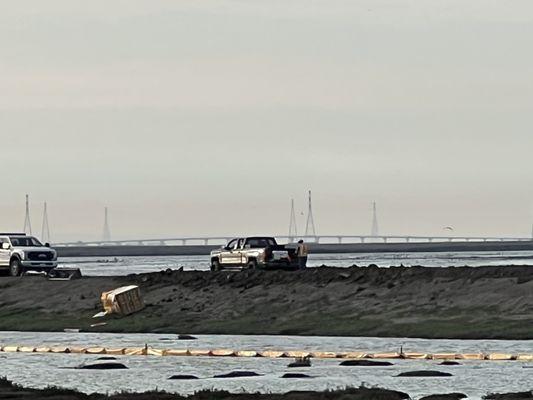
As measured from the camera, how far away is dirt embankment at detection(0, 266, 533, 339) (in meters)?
62.2

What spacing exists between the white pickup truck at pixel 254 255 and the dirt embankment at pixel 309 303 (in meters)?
8.16

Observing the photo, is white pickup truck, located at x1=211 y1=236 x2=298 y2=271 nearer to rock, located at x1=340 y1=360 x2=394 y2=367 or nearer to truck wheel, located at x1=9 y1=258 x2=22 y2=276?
truck wheel, located at x1=9 y1=258 x2=22 y2=276

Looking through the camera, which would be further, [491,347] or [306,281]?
[306,281]

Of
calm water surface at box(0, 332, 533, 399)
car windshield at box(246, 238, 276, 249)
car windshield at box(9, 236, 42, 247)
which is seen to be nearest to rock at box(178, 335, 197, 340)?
calm water surface at box(0, 332, 533, 399)

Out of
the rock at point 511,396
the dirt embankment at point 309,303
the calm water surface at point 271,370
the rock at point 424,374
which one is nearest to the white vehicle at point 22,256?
the dirt embankment at point 309,303

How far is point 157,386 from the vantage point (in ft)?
139

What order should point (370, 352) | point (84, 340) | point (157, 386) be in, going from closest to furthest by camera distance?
point (157, 386)
point (370, 352)
point (84, 340)

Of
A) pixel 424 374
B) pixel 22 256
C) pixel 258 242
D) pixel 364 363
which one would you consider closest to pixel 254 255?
pixel 258 242

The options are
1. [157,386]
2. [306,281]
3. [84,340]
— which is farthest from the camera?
[306,281]

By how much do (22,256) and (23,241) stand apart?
2.13 metres

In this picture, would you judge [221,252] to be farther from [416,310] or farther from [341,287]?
[416,310]

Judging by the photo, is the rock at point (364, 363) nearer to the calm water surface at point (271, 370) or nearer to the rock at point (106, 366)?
the calm water surface at point (271, 370)

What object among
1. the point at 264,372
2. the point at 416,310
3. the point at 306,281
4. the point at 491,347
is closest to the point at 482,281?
the point at 416,310

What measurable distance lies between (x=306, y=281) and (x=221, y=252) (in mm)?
19687
